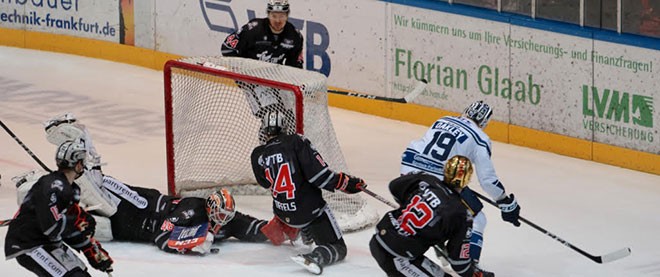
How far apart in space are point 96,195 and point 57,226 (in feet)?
5.34

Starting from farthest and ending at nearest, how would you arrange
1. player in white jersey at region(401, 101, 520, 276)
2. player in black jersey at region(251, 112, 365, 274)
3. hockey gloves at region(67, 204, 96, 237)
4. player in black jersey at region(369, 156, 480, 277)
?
1. player in black jersey at region(251, 112, 365, 274)
2. player in white jersey at region(401, 101, 520, 276)
3. hockey gloves at region(67, 204, 96, 237)
4. player in black jersey at region(369, 156, 480, 277)

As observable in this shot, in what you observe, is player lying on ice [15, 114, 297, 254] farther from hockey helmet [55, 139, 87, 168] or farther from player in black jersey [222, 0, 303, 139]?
player in black jersey [222, 0, 303, 139]

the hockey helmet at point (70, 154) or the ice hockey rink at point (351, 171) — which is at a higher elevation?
the hockey helmet at point (70, 154)

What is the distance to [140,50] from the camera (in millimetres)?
14672

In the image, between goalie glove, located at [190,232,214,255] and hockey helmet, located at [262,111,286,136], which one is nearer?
hockey helmet, located at [262,111,286,136]

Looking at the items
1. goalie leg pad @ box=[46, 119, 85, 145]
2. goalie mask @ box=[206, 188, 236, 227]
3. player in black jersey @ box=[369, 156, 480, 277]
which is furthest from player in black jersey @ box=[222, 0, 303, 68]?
player in black jersey @ box=[369, 156, 480, 277]

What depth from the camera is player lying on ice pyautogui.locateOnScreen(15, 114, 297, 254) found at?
8.96 metres

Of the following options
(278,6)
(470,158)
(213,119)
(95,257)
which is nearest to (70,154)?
(95,257)

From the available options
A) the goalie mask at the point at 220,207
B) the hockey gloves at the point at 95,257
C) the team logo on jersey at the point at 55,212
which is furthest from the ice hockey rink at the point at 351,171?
the team logo on jersey at the point at 55,212

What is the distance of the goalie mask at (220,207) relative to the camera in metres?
8.94

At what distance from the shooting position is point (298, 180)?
28.2 feet

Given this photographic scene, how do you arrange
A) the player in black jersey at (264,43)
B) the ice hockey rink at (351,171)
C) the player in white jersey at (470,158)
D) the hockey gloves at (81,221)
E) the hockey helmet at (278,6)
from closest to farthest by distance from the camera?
the hockey gloves at (81,221) < the player in white jersey at (470,158) < the ice hockey rink at (351,171) < the hockey helmet at (278,6) < the player in black jersey at (264,43)

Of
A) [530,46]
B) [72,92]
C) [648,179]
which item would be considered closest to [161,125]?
[72,92]

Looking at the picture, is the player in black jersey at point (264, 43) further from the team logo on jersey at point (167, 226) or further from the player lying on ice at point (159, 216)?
the team logo on jersey at point (167, 226)
